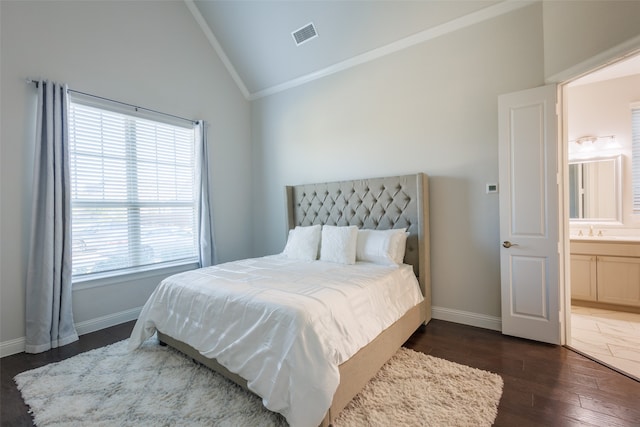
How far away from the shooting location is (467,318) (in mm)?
3029

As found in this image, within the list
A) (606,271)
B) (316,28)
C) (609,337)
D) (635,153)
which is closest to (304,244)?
(316,28)

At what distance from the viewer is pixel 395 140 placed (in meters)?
3.44

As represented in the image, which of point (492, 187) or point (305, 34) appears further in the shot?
point (305, 34)

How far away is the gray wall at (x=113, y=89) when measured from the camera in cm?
260

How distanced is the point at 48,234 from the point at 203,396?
2195 millimetres

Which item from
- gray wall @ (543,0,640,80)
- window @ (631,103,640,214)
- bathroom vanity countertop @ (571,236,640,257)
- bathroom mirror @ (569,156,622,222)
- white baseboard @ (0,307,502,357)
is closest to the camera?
gray wall @ (543,0,640,80)

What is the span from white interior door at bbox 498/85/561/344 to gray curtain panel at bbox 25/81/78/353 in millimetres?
4277

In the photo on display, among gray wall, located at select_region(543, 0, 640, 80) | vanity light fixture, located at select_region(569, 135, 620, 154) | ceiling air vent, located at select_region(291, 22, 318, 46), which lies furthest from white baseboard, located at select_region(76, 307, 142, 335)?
vanity light fixture, located at select_region(569, 135, 620, 154)

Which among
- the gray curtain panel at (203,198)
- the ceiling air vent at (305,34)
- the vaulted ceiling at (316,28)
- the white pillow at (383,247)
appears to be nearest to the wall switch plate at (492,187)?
the white pillow at (383,247)

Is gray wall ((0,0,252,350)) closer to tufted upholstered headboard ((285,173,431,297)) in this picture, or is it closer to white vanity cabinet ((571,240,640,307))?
tufted upholstered headboard ((285,173,431,297))

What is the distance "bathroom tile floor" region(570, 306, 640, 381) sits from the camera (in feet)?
7.38

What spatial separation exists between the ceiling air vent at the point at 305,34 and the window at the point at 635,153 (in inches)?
162

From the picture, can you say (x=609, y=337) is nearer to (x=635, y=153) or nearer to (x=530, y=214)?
(x=530, y=214)

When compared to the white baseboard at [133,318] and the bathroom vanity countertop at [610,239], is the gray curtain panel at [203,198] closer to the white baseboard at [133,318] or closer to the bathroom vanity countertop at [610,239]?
the white baseboard at [133,318]
